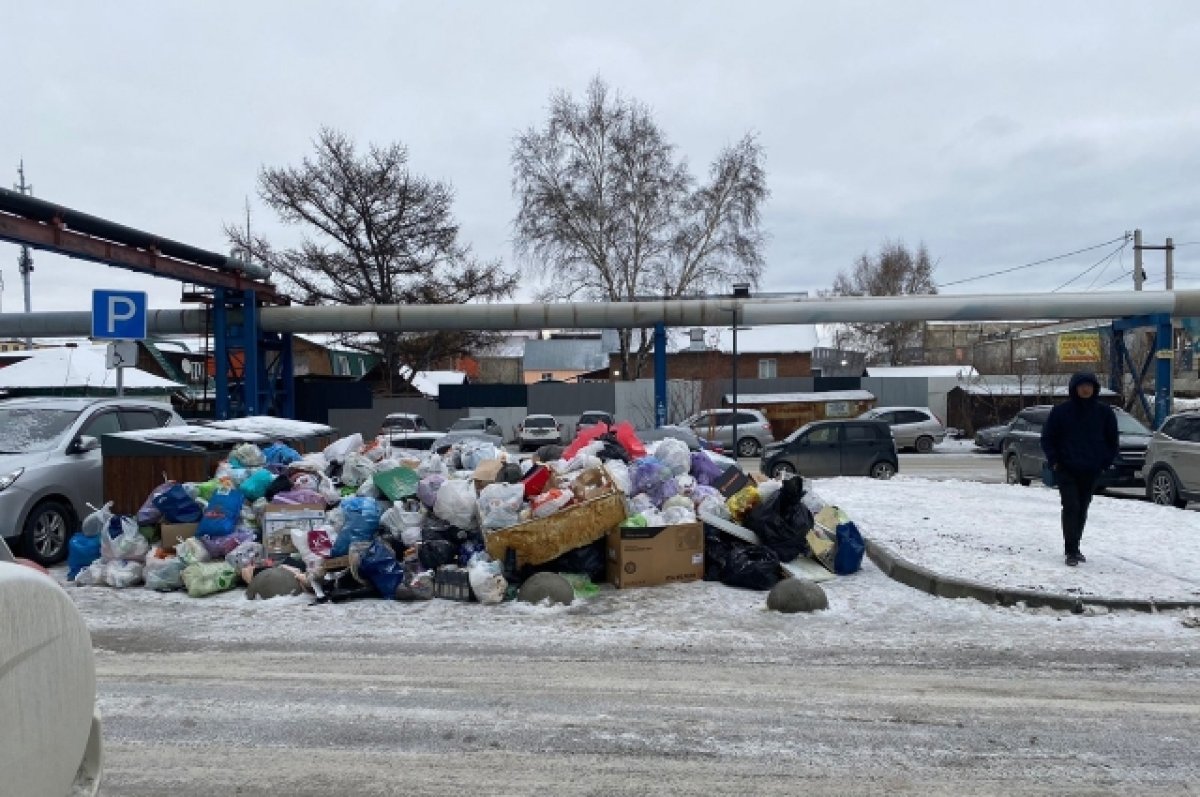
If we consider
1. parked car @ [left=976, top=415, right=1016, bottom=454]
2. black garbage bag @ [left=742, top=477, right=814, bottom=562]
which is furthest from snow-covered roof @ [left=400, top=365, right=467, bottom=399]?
black garbage bag @ [left=742, top=477, right=814, bottom=562]

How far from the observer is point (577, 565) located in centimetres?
845

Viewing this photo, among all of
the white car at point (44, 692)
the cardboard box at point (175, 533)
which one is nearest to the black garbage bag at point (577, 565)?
the cardboard box at point (175, 533)

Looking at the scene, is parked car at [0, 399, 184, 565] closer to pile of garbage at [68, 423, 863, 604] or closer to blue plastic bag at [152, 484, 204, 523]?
pile of garbage at [68, 423, 863, 604]

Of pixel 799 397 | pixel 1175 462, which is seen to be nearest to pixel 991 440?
pixel 799 397

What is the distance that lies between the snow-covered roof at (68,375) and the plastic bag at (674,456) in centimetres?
2495

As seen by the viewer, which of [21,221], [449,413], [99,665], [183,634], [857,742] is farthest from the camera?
[449,413]

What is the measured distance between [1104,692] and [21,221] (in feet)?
55.8

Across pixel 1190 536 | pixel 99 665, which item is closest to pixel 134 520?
pixel 99 665

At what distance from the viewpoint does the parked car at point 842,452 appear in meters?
19.7

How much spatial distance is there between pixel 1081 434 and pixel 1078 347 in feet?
141

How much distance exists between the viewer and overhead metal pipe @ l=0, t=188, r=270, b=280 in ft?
51.6

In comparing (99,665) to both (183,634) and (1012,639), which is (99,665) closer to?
(183,634)

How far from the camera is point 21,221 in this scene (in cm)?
1566

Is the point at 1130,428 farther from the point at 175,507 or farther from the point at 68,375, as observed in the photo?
the point at 68,375
